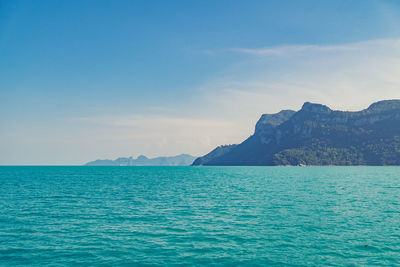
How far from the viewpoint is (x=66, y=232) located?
35094 mm

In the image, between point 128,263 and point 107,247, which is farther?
point 107,247

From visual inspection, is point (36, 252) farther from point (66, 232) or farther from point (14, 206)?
point (14, 206)

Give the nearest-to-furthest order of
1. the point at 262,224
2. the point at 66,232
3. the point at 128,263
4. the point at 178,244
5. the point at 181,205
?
1. the point at 128,263
2. the point at 178,244
3. the point at 66,232
4. the point at 262,224
5. the point at 181,205

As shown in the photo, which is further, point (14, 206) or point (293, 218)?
point (14, 206)

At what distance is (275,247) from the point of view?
92.7 ft

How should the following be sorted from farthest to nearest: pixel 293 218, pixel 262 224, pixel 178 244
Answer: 1. pixel 293 218
2. pixel 262 224
3. pixel 178 244

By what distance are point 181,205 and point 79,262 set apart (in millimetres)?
31426

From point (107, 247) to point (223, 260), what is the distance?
43.1 ft

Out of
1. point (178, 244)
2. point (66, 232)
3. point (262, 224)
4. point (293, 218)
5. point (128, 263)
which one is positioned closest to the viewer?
point (128, 263)

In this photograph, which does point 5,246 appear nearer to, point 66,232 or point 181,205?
point 66,232

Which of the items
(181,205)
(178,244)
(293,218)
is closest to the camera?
(178,244)

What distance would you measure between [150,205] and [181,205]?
6732 millimetres

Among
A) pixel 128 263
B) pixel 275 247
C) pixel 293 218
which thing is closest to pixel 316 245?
pixel 275 247

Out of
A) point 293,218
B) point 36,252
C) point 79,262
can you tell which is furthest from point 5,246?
point 293,218
